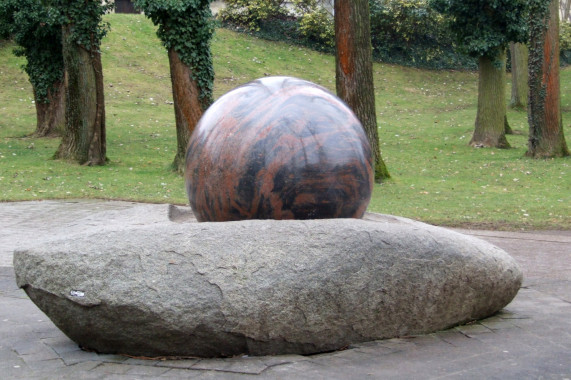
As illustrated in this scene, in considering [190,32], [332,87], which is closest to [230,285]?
[190,32]

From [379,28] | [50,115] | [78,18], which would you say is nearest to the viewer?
[78,18]

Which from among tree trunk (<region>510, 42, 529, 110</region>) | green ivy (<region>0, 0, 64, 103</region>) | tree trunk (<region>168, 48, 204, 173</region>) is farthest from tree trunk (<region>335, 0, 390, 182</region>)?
tree trunk (<region>510, 42, 529, 110</region>)

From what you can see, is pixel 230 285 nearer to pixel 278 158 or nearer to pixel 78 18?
pixel 278 158

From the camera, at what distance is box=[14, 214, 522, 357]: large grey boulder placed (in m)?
5.02

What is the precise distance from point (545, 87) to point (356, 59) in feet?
19.8

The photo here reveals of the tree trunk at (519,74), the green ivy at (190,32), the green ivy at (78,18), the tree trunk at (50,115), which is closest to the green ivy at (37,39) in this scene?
the tree trunk at (50,115)

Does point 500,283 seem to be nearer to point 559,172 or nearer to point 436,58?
point 559,172

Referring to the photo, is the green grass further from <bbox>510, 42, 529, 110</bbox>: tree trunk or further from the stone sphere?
→ the stone sphere

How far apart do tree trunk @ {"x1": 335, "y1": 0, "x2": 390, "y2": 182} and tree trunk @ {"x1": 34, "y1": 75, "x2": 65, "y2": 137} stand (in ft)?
35.9

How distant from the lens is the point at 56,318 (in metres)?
5.27

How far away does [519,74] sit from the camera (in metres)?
27.1

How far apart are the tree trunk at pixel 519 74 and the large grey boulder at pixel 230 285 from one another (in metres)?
22.6

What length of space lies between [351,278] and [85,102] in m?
13.0

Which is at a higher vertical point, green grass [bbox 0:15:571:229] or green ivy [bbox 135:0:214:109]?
green ivy [bbox 135:0:214:109]
